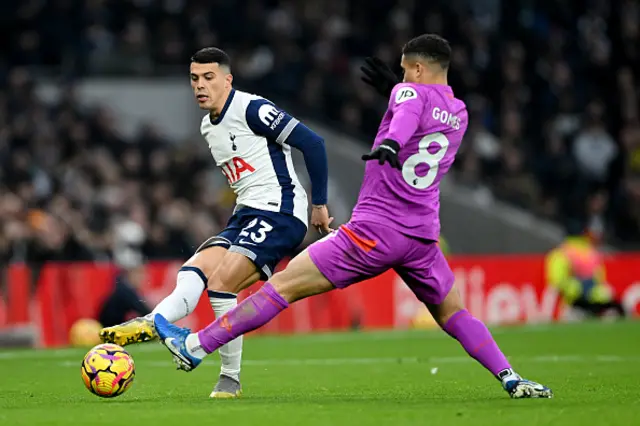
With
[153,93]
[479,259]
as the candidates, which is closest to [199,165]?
[153,93]

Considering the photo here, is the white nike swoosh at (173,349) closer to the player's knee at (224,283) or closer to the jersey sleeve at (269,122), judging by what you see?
the player's knee at (224,283)

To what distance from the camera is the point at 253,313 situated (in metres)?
8.02

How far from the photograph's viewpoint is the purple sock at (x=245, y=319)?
8.01 meters

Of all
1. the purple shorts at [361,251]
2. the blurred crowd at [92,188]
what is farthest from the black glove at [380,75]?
the blurred crowd at [92,188]

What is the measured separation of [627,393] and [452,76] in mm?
17575

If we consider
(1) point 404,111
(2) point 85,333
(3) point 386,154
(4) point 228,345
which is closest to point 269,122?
(1) point 404,111

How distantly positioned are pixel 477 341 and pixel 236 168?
2038 mm

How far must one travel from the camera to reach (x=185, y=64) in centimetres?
2455

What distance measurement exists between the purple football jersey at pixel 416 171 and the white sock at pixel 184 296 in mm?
1285

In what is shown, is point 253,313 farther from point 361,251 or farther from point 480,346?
point 480,346

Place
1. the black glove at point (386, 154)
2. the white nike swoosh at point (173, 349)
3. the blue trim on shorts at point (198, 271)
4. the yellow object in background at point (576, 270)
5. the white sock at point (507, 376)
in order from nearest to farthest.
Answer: the black glove at point (386, 154) → the white nike swoosh at point (173, 349) → the white sock at point (507, 376) → the blue trim on shorts at point (198, 271) → the yellow object in background at point (576, 270)

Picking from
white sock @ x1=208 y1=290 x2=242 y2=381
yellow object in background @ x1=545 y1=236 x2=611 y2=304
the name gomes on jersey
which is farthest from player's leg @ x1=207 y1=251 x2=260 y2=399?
yellow object in background @ x1=545 y1=236 x2=611 y2=304

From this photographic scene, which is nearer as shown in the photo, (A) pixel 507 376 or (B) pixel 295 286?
(B) pixel 295 286

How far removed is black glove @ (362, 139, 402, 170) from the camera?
24.3 ft
